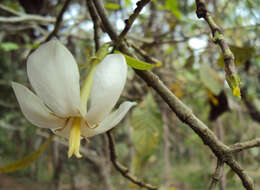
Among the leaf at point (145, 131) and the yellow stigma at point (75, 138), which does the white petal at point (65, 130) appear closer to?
the yellow stigma at point (75, 138)

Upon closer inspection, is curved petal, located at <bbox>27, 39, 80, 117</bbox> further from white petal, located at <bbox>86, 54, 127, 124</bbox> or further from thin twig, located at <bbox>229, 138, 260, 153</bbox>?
thin twig, located at <bbox>229, 138, 260, 153</bbox>

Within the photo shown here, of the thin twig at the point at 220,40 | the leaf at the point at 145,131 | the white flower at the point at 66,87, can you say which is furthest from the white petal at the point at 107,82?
the leaf at the point at 145,131

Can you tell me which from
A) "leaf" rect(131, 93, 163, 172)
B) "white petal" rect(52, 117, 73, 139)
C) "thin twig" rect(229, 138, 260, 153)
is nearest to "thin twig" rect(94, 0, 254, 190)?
"thin twig" rect(229, 138, 260, 153)

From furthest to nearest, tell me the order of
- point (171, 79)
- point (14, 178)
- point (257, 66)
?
point (14, 178)
point (257, 66)
point (171, 79)

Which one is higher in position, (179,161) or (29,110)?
(29,110)

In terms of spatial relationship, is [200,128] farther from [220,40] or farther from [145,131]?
[145,131]

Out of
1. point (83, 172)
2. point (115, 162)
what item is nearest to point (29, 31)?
point (115, 162)

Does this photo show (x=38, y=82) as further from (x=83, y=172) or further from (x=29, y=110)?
(x=83, y=172)
